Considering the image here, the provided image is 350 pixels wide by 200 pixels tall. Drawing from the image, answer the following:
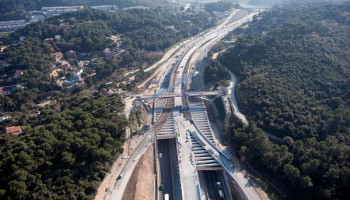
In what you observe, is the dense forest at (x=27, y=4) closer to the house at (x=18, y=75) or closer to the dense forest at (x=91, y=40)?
the dense forest at (x=91, y=40)

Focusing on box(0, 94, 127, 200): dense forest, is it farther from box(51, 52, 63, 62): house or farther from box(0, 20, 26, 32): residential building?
box(0, 20, 26, 32): residential building

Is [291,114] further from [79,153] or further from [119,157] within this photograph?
[79,153]

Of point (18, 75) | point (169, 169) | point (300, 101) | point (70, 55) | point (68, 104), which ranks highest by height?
point (70, 55)

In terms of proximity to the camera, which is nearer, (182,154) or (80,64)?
(182,154)

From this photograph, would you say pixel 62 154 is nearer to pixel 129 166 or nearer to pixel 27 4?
pixel 129 166

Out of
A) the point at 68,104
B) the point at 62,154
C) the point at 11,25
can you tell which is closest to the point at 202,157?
the point at 62,154

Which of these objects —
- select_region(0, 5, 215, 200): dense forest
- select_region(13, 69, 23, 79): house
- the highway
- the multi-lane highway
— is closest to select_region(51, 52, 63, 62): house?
select_region(0, 5, 215, 200): dense forest

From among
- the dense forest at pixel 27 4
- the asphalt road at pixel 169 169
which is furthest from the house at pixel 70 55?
the dense forest at pixel 27 4
